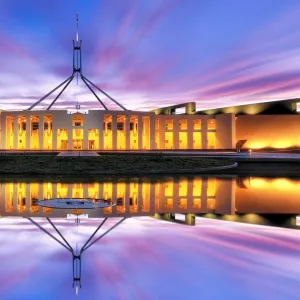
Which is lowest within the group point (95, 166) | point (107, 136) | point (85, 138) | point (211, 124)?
point (95, 166)

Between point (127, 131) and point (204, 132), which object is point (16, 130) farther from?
point (204, 132)

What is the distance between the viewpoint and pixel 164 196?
12055 mm

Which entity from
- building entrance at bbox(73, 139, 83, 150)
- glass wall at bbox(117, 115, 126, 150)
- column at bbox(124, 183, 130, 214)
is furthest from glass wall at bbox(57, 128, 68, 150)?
column at bbox(124, 183, 130, 214)

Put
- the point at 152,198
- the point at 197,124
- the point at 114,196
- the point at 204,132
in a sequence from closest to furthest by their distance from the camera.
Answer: the point at 152,198 → the point at 114,196 → the point at 204,132 → the point at 197,124

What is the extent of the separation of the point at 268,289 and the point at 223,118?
50061 millimetres

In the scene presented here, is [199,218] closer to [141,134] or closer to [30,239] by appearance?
[30,239]

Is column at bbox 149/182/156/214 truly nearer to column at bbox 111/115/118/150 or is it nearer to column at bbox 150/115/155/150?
column at bbox 111/115/118/150

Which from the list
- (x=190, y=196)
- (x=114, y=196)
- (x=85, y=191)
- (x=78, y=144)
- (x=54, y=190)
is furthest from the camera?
(x=78, y=144)

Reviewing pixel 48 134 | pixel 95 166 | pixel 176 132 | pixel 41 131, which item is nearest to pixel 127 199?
pixel 95 166

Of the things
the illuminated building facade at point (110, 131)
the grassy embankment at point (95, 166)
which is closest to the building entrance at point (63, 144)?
the illuminated building facade at point (110, 131)

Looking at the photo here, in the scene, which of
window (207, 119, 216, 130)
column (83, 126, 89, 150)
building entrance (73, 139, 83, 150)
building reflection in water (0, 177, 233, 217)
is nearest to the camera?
building reflection in water (0, 177, 233, 217)

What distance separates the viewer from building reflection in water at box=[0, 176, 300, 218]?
9.73 meters

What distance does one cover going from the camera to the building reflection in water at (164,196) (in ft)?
31.9

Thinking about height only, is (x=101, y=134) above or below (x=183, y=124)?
below
